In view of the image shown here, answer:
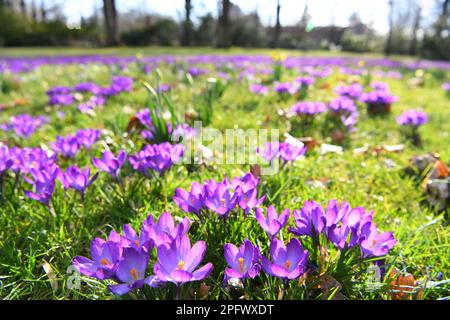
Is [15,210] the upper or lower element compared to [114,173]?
lower

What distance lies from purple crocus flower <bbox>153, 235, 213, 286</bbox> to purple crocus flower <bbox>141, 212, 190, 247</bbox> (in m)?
0.03

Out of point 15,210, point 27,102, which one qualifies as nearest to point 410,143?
point 15,210

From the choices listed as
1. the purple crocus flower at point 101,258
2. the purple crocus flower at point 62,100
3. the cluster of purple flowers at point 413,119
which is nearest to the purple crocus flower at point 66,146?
the purple crocus flower at point 101,258

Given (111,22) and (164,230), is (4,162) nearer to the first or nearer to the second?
(164,230)

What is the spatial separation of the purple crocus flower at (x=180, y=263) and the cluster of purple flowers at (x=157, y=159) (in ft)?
2.29

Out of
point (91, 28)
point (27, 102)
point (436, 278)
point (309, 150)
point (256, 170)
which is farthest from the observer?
point (91, 28)

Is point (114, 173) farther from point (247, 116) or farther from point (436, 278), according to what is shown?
point (247, 116)

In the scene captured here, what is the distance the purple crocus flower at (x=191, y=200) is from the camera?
4.17 ft

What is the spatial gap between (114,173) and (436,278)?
1466 millimetres

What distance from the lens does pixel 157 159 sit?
5.51 feet

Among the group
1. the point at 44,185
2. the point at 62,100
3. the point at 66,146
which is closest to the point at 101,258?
the point at 44,185

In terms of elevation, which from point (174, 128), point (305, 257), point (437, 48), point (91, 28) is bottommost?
point (305, 257)

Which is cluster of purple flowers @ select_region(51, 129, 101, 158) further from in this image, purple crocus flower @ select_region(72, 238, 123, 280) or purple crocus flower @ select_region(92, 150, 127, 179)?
purple crocus flower @ select_region(72, 238, 123, 280)

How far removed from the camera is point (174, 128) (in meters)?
2.34
